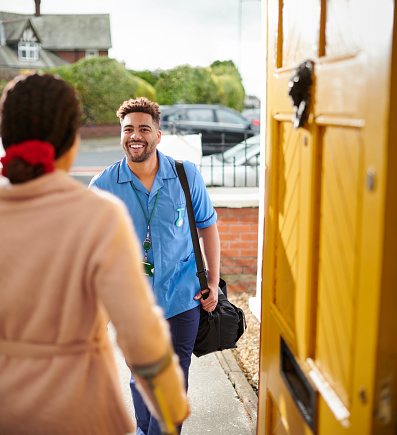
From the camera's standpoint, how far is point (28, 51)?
47.4 m

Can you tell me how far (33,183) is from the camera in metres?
1.45

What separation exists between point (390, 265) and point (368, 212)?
0.14 m

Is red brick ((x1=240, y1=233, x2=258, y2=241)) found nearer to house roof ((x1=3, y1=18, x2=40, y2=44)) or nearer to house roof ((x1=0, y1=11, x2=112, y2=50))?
house roof ((x1=3, y1=18, x2=40, y2=44))

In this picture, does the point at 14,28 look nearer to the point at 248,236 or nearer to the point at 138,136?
the point at 248,236

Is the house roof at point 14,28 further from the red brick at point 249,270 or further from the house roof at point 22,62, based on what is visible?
the red brick at point 249,270

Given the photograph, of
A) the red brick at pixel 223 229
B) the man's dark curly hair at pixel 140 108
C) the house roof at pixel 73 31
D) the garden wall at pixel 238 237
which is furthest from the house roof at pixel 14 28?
the man's dark curly hair at pixel 140 108

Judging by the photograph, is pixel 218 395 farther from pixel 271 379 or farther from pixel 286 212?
pixel 286 212

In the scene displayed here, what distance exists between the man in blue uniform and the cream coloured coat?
1392 millimetres

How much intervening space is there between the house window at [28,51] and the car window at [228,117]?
32947 mm

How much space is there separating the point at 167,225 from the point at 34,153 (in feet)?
5.00

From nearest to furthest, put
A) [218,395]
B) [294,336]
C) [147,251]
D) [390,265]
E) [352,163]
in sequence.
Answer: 1. [390,265]
2. [352,163]
3. [294,336]
4. [147,251]
5. [218,395]

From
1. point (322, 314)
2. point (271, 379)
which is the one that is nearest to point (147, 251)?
point (271, 379)

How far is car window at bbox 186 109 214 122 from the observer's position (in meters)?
19.4

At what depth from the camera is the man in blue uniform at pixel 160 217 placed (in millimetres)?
2920
